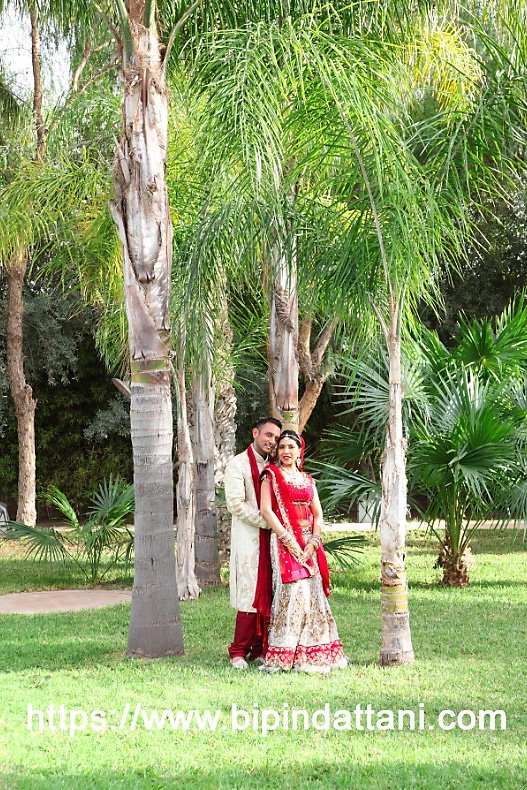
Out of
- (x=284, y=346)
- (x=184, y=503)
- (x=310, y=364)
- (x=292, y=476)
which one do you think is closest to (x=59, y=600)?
(x=184, y=503)

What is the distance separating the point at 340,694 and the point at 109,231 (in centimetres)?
590

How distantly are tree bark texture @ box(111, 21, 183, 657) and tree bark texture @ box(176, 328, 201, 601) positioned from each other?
2.30 meters

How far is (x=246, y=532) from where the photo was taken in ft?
22.9

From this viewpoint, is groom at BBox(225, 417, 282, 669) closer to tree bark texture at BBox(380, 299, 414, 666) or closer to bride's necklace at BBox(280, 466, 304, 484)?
bride's necklace at BBox(280, 466, 304, 484)

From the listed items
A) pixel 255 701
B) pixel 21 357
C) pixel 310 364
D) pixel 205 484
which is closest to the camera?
pixel 255 701

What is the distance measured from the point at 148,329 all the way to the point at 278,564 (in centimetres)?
197

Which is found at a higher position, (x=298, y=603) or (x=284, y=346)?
(x=284, y=346)

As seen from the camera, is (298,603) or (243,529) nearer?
(298,603)

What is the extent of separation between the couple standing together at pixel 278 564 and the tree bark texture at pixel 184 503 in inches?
109

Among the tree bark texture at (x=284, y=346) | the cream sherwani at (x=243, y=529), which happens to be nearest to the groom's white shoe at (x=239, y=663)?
the cream sherwani at (x=243, y=529)

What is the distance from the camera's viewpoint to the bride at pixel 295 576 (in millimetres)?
A: 6648

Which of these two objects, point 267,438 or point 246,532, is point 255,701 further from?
point 267,438

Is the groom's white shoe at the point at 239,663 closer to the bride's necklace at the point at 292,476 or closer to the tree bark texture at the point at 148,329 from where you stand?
the tree bark texture at the point at 148,329

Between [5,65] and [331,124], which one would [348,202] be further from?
[5,65]
